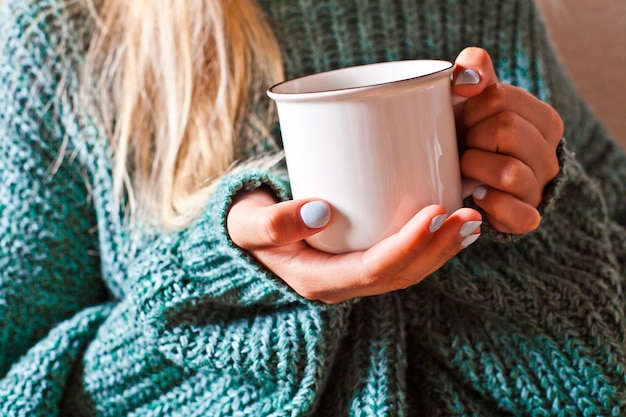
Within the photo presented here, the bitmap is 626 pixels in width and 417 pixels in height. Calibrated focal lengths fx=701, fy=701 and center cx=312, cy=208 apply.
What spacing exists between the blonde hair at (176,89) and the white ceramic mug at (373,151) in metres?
0.27

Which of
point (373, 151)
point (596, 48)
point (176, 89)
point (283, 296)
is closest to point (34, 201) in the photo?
point (176, 89)

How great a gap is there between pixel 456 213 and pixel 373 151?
66 mm

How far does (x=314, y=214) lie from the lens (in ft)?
1.52

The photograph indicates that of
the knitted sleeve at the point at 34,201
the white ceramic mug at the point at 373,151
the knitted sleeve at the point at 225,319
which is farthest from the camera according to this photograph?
the knitted sleeve at the point at 34,201

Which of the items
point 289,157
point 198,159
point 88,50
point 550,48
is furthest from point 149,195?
point 550,48

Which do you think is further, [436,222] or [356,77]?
[356,77]

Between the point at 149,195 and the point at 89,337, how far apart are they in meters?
0.16

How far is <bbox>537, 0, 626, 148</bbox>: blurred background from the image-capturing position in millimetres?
994

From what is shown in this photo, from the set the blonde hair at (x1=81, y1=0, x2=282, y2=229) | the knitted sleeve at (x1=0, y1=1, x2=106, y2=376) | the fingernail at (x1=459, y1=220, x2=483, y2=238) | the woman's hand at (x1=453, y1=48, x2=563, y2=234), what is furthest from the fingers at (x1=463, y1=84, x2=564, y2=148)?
the knitted sleeve at (x1=0, y1=1, x2=106, y2=376)

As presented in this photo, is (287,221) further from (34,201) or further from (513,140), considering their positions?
(34,201)

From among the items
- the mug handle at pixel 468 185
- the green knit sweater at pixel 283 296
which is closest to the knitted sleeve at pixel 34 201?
the green knit sweater at pixel 283 296

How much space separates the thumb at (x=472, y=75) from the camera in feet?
1.60

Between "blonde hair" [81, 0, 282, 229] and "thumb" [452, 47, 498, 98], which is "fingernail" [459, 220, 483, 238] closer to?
"thumb" [452, 47, 498, 98]

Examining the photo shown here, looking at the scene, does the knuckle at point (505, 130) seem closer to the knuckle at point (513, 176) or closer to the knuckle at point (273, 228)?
the knuckle at point (513, 176)
